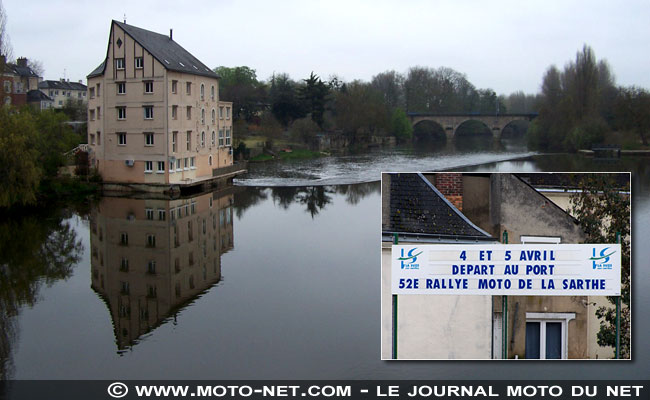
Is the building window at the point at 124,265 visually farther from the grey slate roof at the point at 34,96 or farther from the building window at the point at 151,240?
the grey slate roof at the point at 34,96

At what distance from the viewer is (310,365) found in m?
9.55

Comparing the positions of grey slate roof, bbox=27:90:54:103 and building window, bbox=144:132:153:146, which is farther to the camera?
grey slate roof, bbox=27:90:54:103

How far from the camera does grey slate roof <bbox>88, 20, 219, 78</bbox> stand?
93.8 feet

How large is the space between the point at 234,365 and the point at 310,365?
103 cm

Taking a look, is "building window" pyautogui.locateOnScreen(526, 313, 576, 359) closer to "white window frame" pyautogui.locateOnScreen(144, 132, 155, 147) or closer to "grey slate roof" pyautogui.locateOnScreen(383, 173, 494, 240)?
"grey slate roof" pyautogui.locateOnScreen(383, 173, 494, 240)

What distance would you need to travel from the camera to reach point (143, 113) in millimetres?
28641

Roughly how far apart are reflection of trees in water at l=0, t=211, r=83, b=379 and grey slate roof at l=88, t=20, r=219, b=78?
870 centimetres

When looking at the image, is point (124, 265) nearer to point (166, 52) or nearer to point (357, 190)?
point (357, 190)

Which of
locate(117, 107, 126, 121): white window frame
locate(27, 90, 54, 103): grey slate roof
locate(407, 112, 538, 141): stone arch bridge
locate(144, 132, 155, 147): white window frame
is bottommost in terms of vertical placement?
locate(144, 132, 155, 147): white window frame

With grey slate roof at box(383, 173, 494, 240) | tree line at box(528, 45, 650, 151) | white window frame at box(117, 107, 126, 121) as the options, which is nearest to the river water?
grey slate roof at box(383, 173, 494, 240)

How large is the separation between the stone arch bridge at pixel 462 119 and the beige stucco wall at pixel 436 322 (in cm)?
6742

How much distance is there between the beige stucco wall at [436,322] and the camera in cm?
750

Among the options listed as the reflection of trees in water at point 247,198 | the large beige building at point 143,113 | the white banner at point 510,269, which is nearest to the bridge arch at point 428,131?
the reflection of trees in water at point 247,198
